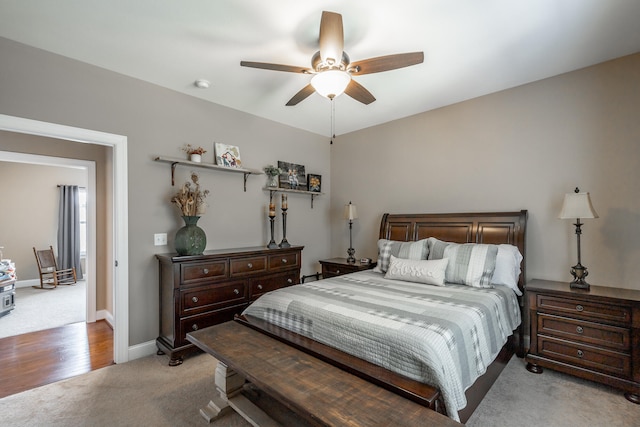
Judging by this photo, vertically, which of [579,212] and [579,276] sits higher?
[579,212]

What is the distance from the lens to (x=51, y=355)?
9.57ft

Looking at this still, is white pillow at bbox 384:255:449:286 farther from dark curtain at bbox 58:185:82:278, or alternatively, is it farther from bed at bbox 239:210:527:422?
dark curtain at bbox 58:185:82:278

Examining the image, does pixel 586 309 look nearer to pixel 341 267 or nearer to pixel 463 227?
pixel 463 227

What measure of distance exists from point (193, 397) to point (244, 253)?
137 centimetres

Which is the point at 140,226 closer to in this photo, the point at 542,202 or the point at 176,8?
the point at 176,8

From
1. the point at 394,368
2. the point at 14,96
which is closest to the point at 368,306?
the point at 394,368

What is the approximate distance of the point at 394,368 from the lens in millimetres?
1529

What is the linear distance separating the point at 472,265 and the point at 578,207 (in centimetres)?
99

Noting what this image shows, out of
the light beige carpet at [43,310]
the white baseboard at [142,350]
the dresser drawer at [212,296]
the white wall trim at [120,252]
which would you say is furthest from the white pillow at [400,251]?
the light beige carpet at [43,310]

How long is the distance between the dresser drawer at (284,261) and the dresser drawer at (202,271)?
596mm

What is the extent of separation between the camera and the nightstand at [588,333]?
7.00 ft

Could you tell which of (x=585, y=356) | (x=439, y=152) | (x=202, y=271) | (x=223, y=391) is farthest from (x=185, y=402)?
(x=439, y=152)

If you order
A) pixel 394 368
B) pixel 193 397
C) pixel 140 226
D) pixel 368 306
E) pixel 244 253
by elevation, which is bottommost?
pixel 193 397

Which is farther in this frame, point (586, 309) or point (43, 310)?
point (43, 310)
